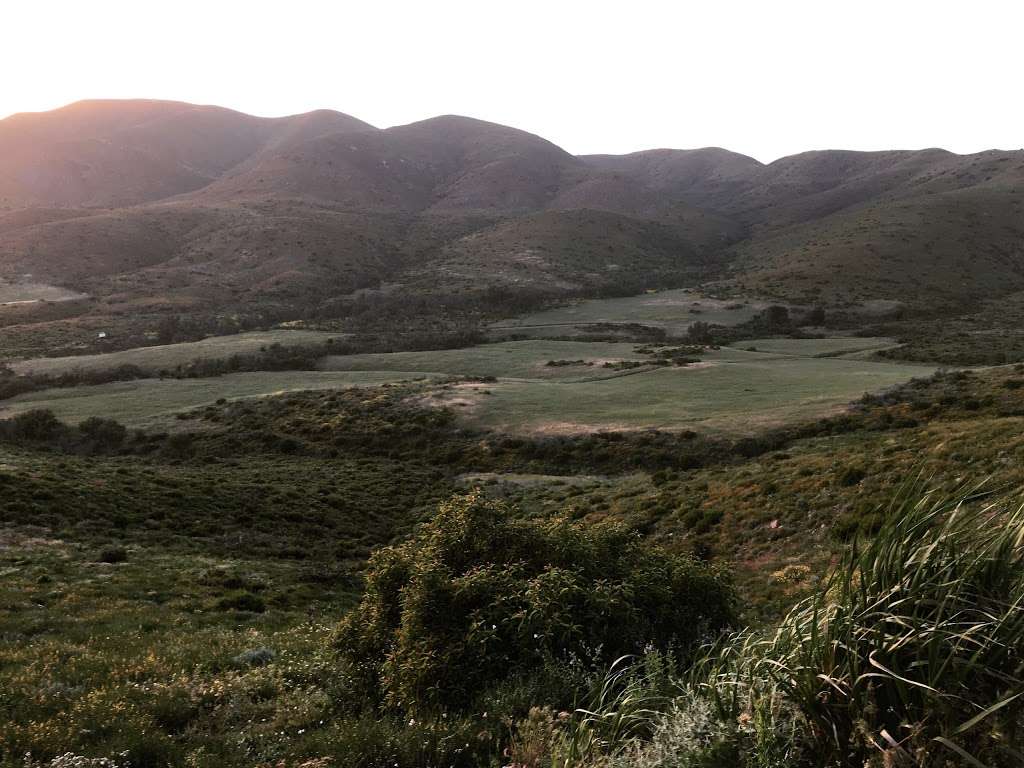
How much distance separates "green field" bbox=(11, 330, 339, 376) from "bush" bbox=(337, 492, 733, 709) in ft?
242

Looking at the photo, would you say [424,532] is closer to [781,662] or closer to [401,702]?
[401,702]

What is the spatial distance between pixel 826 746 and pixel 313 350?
272 feet

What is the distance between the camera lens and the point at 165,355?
7812cm

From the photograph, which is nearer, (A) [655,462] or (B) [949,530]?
(B) [949,530]

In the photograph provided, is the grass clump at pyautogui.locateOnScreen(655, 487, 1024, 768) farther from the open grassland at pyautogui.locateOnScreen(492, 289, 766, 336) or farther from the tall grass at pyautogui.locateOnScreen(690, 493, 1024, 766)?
the open grassland at pyautogui.locateOnScreen(492, 289, 766, 336)

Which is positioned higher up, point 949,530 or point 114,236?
point 114,236

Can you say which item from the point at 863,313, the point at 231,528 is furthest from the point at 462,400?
the point at 863,313

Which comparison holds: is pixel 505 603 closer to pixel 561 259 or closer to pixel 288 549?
pixel 288 549

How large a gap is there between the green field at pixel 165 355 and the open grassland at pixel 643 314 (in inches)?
1390

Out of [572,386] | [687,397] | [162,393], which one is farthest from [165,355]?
[687,397]

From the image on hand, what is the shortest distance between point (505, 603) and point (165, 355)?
82541 millimetres

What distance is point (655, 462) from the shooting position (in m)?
36.9

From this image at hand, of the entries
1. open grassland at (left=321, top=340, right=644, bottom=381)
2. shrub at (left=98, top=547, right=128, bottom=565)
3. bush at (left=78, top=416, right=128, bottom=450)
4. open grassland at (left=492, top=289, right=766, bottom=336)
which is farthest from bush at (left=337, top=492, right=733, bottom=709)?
open grassland at (left=492, top=289, right=766, bottom=336)

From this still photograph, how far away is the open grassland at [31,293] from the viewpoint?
11769 cm
